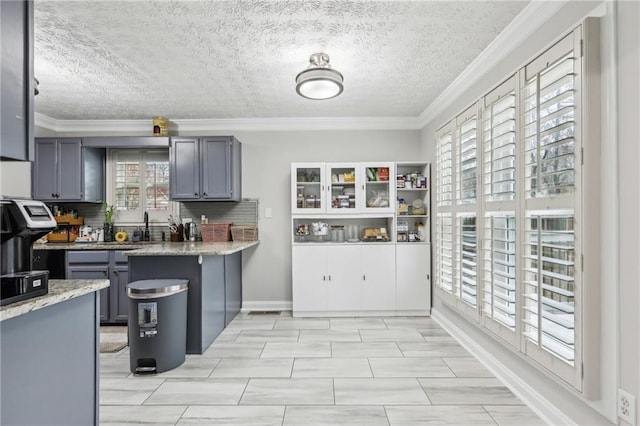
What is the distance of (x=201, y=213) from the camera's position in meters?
4.72

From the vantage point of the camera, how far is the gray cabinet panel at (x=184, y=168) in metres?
4.33

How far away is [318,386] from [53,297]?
1.83 meters

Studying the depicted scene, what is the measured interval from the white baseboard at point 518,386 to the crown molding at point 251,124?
2678 millimetres

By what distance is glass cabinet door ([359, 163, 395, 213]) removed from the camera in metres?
4.35

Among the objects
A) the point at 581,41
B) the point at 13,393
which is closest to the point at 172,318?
the point at 13,393

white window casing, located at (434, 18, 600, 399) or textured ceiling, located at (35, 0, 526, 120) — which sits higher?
textured ceiling, located at (35, 0, 526, 120)

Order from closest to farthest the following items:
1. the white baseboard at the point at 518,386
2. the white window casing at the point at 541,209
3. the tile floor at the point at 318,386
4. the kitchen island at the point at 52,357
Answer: the kitchen island at the point at 52,357, the white window casing at the point at 541,209, the white baseboard at the point at 518,386, the tile floor at the point at 318,386

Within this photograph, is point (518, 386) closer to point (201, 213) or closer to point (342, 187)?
point (342, 187)

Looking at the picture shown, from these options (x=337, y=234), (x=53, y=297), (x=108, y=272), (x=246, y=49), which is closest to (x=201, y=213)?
(x=108, y=272)

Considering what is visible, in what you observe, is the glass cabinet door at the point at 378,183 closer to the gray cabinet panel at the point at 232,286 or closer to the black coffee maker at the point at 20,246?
the gray cabinet panel at the point at 232,286

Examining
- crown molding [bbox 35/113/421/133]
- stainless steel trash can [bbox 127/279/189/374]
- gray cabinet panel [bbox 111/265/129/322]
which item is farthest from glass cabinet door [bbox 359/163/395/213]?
gray cabinet panel [bbox 111/265/129/322]

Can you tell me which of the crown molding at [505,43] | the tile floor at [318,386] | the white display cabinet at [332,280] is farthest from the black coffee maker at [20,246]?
the white display cabinet at [332,280]

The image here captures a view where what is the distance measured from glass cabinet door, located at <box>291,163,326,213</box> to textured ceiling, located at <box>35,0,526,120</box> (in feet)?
2.54

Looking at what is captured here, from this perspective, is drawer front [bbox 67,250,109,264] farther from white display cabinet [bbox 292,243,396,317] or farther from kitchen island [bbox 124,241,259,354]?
white display cabinet [bbox 292,243,396,317]
